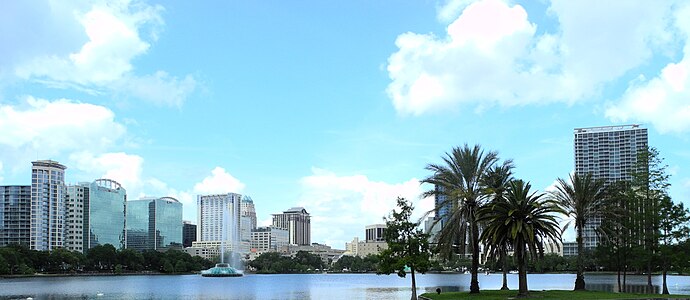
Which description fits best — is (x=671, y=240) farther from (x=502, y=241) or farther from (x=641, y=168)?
(x=502, y=241)

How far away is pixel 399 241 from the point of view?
5406 centimetres

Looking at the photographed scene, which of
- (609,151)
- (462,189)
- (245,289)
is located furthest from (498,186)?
(609,151)

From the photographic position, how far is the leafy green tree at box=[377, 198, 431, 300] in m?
52.9

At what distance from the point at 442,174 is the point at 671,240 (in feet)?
76.5

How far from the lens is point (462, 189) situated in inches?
2212

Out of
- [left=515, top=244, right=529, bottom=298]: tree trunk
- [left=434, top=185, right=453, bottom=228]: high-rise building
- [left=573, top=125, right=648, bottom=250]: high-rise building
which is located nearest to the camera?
[left=515, top=244, right=529, bottom=298]: tree trunk

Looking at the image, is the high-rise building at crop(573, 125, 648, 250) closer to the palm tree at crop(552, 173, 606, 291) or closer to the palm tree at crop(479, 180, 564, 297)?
the palm tree at crop(552, 173, 606, 291)

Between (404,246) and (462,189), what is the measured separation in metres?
6.86

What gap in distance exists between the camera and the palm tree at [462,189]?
56.2 metres

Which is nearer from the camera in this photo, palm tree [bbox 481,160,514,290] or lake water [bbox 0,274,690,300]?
palm tree [bbox 481,160,514,290]

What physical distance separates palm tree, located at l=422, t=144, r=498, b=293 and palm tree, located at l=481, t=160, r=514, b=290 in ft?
3.89

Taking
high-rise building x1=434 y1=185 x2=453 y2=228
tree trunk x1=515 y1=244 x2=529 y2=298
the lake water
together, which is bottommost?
the lake water

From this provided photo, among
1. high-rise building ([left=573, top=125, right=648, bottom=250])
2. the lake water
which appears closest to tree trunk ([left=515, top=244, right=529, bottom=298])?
the lake water

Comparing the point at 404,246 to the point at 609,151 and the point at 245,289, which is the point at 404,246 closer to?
the point at 245,289
